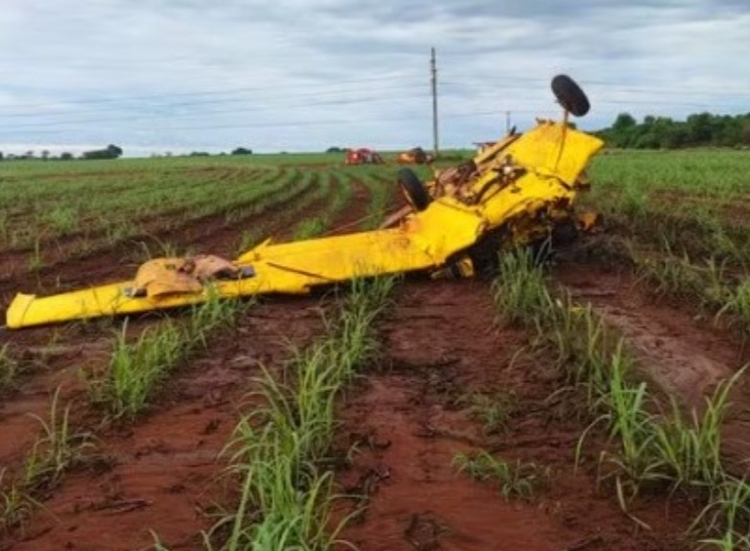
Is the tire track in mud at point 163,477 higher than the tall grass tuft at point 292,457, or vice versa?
the tall grass tuft at point 292,457

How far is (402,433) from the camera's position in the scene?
4402 millimetres

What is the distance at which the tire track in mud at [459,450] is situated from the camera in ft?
11.0

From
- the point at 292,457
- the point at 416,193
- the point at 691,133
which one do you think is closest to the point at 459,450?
the point at 292,457

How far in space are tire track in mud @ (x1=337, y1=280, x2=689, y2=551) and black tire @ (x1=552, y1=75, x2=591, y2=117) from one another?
2.24 m

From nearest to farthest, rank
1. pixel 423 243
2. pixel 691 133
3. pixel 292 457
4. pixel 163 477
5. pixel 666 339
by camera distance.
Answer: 1. pixel 292 457
2. pixel 163 477
3. pixel 666 339
4. pixel 423 243
5. pixel 691 133

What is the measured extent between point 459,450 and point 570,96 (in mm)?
4235

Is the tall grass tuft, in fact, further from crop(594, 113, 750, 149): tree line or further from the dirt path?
crop(594, 113, 750, 149): tree line

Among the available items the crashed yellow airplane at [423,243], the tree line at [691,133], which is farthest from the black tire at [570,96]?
the tree line at [691,133]

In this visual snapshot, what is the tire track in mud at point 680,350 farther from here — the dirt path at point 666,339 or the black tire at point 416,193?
the black tire at point 416,193

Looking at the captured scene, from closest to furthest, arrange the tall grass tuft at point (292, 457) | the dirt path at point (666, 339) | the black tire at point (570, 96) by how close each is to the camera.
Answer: the tall grass tuft at point (292, 457), the dirt path at point (666, 339), the black tire at point (570, 96)

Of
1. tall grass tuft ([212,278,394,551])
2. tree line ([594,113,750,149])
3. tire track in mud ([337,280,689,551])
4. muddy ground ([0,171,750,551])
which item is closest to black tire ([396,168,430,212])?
muddy ground ([0,171,750,551])

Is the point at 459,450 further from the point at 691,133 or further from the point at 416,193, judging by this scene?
the point at 691,133

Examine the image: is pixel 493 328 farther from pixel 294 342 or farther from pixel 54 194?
pixel 54 194

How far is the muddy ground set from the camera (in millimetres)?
3428
